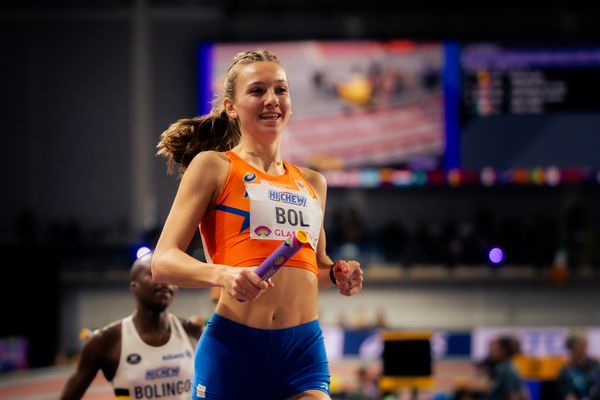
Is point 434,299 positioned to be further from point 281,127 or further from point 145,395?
point 281,127

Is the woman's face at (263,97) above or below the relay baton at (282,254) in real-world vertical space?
above

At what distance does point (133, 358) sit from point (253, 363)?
5.85 feet

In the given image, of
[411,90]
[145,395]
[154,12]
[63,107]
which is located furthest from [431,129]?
[145,395]

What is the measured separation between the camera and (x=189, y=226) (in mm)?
3039

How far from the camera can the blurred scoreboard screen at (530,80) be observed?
15.8 metres

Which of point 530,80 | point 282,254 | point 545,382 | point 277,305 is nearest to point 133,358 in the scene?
point 277,305

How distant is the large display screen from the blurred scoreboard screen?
0.59 meters

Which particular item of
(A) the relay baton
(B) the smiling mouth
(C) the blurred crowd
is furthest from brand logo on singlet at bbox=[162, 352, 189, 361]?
(C) the blurred crowd

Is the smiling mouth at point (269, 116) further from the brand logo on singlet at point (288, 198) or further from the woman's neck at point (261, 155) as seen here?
the brand logo on singlet at point (288, 198)

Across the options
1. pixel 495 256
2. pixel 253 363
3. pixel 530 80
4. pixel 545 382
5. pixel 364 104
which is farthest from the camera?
pixel 364 104

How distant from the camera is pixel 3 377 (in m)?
13.2

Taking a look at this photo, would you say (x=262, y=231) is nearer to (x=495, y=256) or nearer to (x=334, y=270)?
(x=334, y=270)

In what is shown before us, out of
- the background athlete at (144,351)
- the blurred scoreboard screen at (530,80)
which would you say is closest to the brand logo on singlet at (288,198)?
the background athlete at (144,351)

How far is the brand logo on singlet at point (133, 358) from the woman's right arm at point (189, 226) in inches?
68.9
